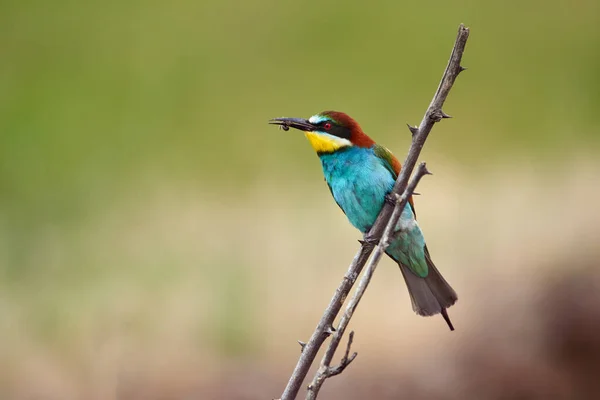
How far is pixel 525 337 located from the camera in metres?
2.04

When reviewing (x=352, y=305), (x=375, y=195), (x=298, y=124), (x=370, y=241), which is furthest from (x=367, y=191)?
(x=352, y=305)

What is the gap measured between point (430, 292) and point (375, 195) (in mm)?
257

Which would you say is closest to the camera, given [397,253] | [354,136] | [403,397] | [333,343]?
[333,343]

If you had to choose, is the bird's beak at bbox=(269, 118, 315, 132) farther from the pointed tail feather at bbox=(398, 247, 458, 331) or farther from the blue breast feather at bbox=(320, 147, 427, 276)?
the pointed tail feather at bbox=(398, 247, 458, 331)

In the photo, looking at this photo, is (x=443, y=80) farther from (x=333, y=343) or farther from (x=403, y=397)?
(x=403, y=397)

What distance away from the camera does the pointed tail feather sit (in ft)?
4.94

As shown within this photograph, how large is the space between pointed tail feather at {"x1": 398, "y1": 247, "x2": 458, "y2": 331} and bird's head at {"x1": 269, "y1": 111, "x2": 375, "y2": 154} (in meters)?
0.34

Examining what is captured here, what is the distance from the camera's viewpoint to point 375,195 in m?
1.53

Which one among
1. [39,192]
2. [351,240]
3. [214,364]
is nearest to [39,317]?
[39,192]

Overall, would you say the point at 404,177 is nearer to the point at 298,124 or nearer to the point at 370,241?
the point at 370,241

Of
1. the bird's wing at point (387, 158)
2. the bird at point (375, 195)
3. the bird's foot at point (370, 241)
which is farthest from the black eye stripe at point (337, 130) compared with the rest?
the bird's foot at point (370, 241)

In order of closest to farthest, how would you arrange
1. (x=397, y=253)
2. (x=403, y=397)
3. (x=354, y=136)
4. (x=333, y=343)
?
1. (x=333, y=343)
2. (x=354, y=136)
3. (x=397, y=253)
4. (x=403, y=397)

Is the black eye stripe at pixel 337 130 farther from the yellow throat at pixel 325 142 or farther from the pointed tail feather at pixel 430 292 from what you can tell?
the pointed tail feather at pixel 430 292

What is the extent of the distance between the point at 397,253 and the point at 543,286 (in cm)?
71
